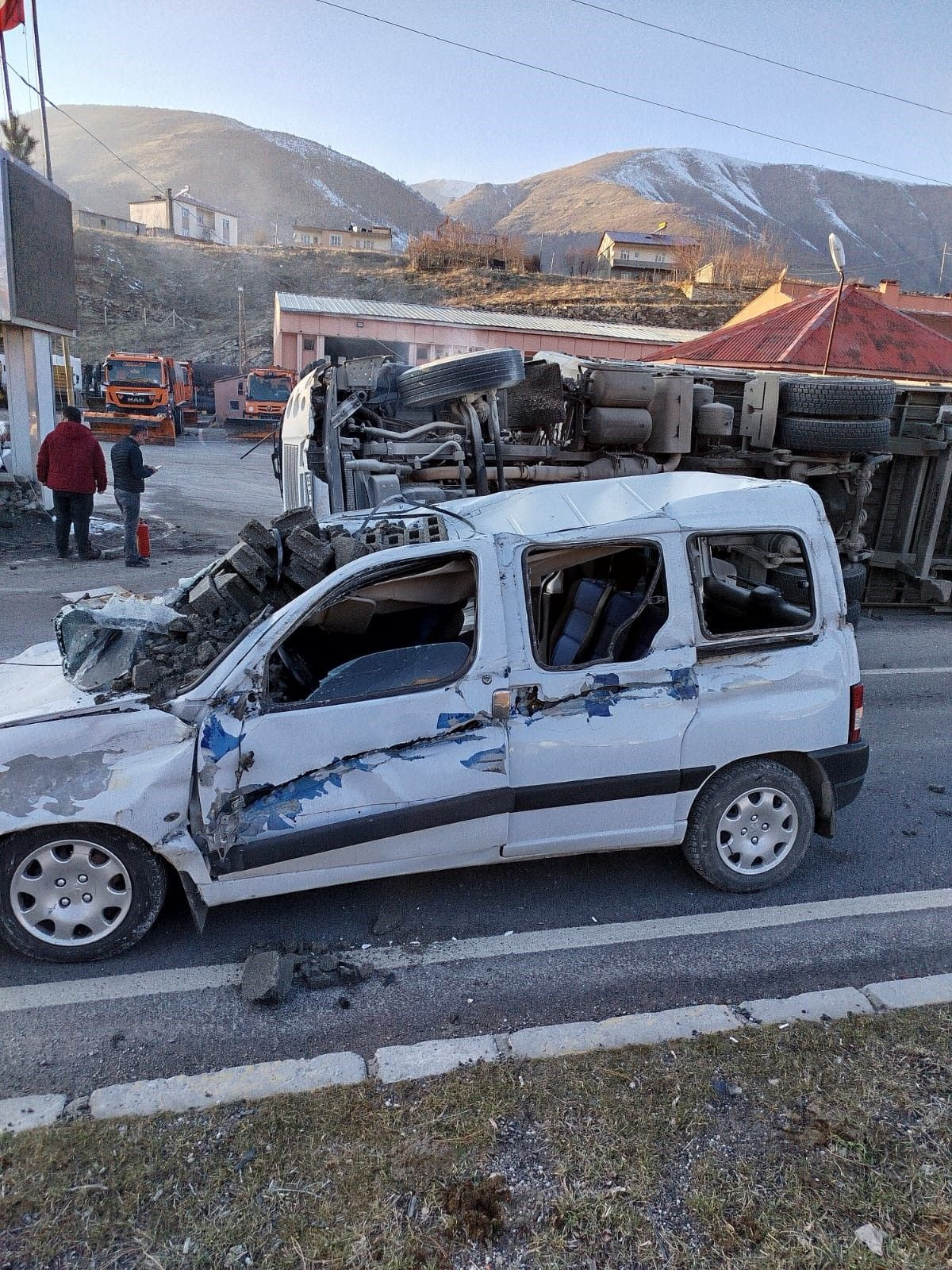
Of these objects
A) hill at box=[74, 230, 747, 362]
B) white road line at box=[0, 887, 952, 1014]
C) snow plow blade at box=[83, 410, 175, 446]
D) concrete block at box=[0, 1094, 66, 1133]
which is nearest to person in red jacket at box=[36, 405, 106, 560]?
white road line at box=[0, 887, 952, 1014]

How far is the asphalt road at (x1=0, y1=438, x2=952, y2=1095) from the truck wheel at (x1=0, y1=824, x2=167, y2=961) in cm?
14

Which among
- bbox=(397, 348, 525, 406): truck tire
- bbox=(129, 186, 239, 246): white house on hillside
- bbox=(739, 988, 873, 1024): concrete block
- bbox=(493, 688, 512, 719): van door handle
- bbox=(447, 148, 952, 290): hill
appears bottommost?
bbox=(739, 988, 873, 1024): concrete block

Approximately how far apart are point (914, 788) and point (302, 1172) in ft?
14.0

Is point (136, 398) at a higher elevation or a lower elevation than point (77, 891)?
higher

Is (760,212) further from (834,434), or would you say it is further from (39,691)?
(39,691)

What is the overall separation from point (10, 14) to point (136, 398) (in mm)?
15024

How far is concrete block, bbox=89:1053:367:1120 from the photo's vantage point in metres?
2.59

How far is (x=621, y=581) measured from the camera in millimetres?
4074

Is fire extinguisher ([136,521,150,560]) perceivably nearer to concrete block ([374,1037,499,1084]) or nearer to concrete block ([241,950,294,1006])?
concrete block ([241,950,294,1006])

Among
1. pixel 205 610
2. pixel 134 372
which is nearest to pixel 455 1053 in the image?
pixel 205 610

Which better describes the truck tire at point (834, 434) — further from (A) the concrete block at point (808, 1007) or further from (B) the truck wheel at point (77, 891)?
(B) the truck wheel at point (77, 891)

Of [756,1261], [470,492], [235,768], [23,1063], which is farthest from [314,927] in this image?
[470,492]

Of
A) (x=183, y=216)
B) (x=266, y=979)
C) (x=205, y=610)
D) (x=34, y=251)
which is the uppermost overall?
(x=183, y=216)

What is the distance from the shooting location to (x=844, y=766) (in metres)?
3.86
